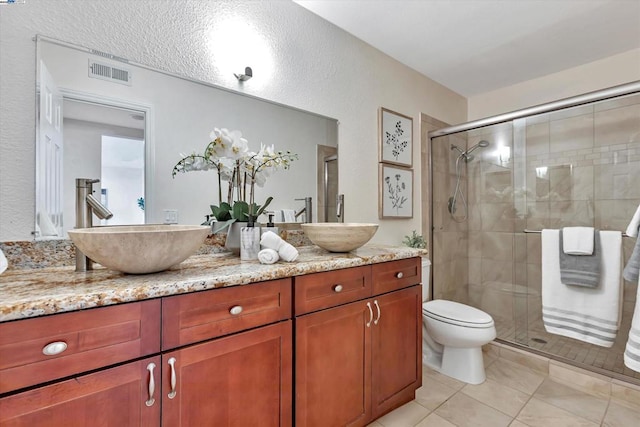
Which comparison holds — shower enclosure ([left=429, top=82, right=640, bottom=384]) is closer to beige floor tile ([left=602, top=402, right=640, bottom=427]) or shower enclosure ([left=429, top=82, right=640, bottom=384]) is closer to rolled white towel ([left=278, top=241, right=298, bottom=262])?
beige floor tile ([left=602, top=402, right=640, bottom=427])

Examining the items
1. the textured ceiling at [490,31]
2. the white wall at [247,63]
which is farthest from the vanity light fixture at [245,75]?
the textured ceiling at [490,31]

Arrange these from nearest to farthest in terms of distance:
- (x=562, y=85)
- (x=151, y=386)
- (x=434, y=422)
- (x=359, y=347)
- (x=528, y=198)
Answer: (x=151, y=386), (x=359, y=347), (x=434, y=422), (x=528, y=198), (x=562, y=85)

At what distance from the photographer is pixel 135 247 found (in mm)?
918

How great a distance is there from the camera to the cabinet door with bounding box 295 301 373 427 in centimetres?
120

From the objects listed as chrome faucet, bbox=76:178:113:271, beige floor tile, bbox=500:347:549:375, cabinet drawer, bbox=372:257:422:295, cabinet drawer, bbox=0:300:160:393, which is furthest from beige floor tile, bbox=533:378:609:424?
chrome faucet, bbox=76:178:113:271

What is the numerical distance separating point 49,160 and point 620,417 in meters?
2.97

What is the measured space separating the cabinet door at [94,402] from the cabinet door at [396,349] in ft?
3.12

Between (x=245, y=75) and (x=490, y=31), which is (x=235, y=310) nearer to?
(x=245, y=75)

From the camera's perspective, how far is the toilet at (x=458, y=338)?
1.92 m

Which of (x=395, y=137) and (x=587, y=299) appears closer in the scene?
(x=587, y=299)

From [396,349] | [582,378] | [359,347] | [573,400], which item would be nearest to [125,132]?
[359,347]

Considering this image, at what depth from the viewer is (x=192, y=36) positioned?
1.48 metres

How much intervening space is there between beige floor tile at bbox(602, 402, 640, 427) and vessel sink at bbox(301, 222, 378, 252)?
5.22ft

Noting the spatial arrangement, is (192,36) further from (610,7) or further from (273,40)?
(610,7)
